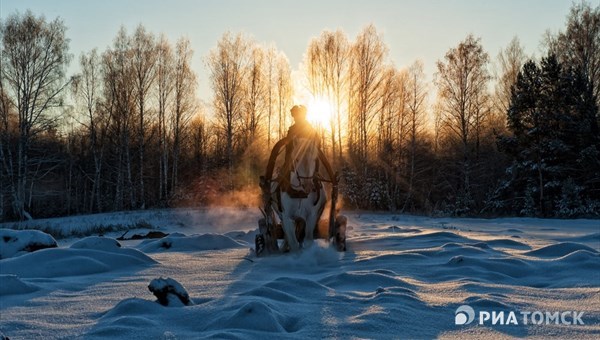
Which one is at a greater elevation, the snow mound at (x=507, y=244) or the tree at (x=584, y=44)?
the tree at (x=584, y=44)

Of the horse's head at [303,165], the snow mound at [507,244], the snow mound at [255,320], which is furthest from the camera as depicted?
→ the snow mound at [507,244]

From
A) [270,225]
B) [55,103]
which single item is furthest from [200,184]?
[270,225]

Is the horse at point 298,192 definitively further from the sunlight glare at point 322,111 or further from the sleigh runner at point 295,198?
the sunlight glare at point 322,111

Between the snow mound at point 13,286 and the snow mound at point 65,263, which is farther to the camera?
the snow mound at point 65,263

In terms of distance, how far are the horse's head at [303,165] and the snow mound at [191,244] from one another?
7.45 ft

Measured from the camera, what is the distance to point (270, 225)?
22.1 ft

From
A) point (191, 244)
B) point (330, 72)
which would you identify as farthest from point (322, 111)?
point (191, 244)

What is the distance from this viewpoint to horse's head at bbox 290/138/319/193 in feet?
20.6

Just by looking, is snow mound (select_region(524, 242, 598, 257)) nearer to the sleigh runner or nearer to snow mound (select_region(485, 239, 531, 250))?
snow mound (select_region(485, 239, 531, 250))

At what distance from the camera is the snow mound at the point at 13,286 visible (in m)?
3.83

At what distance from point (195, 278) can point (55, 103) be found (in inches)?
982

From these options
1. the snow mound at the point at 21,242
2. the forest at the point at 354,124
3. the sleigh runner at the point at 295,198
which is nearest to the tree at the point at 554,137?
the forest at the point at 354,124

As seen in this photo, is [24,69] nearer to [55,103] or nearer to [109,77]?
[55,103]

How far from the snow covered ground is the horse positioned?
0.29 metres
